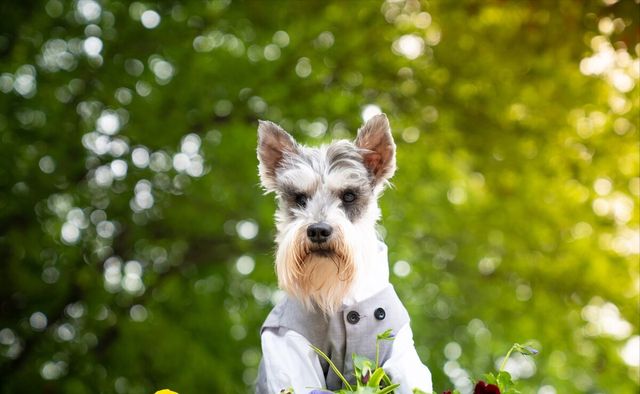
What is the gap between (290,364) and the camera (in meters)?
2.86

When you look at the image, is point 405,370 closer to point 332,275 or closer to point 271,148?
point 332,275

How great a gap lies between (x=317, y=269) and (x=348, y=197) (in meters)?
0.38

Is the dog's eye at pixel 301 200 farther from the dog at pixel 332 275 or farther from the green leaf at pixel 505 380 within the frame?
the green leaf at pixel 505 380

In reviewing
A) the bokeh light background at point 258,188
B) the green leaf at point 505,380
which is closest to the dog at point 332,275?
the green leaf at point 505,380

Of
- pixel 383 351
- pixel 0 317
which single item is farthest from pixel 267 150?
pixel 0 317

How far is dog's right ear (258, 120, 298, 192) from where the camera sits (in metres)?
3.30

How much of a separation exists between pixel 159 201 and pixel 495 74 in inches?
162

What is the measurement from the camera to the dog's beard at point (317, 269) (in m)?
2.96

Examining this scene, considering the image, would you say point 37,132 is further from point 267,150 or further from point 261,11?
point 267,150

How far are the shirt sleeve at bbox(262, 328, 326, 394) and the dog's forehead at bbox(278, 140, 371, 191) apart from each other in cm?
70

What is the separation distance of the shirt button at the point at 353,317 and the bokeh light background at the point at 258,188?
4379 millimetres

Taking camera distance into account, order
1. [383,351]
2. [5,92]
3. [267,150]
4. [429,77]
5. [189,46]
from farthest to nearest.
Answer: [429,77]
[189,46]
[5,92]
[267,150]
[383,351]

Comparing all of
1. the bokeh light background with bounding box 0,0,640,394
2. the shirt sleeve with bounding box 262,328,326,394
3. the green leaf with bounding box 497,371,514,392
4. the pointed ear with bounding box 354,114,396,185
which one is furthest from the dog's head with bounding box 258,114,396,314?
the bokeh light background with bounding box 0,0,640,394

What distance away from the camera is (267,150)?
335 centimetres
